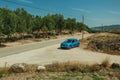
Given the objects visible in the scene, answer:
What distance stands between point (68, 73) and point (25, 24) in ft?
118

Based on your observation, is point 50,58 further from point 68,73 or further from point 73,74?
point 73,74

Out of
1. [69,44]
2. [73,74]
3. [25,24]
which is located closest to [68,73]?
[73,74]

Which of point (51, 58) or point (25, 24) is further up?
point (25, 24)

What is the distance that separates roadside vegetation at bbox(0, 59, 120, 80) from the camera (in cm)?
1200

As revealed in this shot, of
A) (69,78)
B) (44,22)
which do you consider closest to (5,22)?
(44,22)

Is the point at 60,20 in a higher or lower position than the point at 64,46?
higher

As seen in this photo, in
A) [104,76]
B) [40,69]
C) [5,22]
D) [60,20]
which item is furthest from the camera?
[60,20]

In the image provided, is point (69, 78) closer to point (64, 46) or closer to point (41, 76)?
point (41, 76)

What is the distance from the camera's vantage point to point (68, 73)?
13.1m

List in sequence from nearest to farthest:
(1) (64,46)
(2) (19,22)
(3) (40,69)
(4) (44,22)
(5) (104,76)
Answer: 1. (5) (104,76)
2. (3) (40,69)
3. (1) (64,46)
4. (2) (19,22)
5. (4) (44,22)

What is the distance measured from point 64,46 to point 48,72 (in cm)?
1845

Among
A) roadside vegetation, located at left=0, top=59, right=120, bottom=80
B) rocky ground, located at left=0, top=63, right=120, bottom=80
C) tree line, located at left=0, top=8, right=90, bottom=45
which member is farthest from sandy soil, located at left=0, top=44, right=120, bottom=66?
tree line, located at left=0, top=8, right=90, bottom=45

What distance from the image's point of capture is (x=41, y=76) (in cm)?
1206

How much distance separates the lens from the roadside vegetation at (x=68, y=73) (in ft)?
39.4
